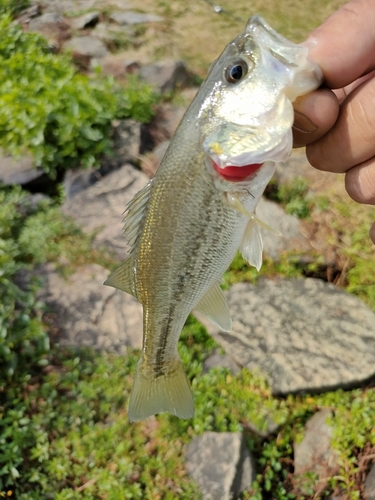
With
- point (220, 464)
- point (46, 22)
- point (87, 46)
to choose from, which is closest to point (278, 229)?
point (220, 464)

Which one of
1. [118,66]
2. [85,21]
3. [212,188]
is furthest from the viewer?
[85,21]

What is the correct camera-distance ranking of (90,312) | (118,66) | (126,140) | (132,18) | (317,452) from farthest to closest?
(132,18) < (118,66) < (126,140) < (90,312) < (317,452)

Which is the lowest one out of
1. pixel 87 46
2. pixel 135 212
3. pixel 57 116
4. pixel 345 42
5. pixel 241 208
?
pixel 87 46

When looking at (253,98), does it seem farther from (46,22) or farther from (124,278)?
Result: (46,22)

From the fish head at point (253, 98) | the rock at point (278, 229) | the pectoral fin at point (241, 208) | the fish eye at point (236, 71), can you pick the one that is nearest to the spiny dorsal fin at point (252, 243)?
the pectoral fin at point (241, 208)

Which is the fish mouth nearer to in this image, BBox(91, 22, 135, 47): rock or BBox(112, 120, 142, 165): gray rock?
BBox(112, 120, 142, 165): gray rock

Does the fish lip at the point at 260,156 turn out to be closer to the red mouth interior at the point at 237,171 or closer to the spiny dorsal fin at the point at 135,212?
the red mouth interior at the point at 237,171
